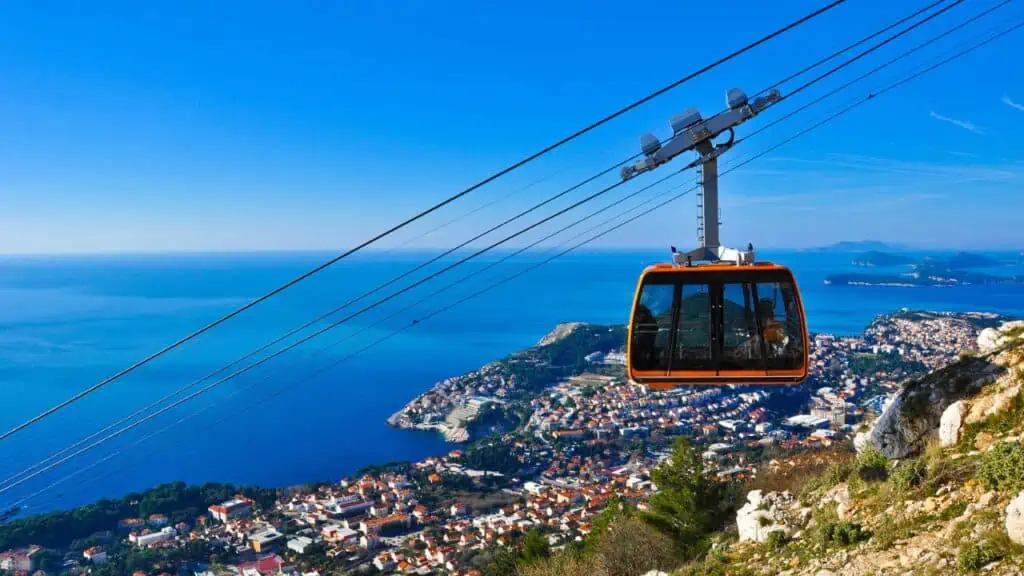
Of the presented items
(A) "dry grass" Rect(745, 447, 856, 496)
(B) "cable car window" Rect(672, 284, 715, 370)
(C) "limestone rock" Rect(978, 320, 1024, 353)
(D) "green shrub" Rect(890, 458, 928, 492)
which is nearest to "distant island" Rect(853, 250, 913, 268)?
(A) "dry grass" Rect(745, 447, 856, 496)

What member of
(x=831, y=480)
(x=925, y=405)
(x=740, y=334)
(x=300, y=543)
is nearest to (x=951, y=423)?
(x=925, y=405)

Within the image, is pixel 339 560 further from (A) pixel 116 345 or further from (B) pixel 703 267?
(A) pixel 116 345

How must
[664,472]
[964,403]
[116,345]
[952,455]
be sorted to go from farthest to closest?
[116,345] → [664,472] → [964,403] → [952,455]

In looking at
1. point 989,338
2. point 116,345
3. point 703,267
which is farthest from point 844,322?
point 116,345

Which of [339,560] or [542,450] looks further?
[542,450]

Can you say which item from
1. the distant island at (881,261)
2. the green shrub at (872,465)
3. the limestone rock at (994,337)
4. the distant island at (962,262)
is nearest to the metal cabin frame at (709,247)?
the green shrub at (872,465)

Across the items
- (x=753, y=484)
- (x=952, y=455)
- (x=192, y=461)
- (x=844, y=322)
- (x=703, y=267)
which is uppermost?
(x=703, y=267)

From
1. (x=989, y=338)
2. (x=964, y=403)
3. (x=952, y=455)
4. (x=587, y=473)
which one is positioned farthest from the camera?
(x=587, y=473)
